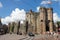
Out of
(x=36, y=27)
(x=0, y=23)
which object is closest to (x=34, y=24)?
(x=36, y=27)

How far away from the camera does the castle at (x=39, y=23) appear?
3167 inches

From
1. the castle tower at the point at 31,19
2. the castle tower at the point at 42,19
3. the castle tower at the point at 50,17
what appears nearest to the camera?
the castle tower at the point at 42,19

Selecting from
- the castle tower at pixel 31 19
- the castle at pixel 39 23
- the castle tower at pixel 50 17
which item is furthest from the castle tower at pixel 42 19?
the castle tower at pixel 31 19

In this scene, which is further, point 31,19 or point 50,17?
point 31,19

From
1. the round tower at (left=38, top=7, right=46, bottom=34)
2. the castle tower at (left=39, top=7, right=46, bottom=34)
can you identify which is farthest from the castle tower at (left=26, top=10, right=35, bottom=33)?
the castle tower at (left=39, top=7, right=46, bottom=34)

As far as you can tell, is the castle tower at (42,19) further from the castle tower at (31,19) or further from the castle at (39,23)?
the castle tower at (31,19)

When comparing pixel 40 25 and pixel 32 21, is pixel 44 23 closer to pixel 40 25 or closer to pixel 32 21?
pixel 40 25

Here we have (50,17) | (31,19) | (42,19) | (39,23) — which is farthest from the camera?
(31,19)

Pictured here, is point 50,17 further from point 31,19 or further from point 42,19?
point 31,19

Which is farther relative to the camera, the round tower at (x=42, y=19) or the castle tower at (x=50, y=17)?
the castle tower at (x=50, y=17)

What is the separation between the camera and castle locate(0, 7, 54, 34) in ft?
264

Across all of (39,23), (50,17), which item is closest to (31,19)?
(39,23)

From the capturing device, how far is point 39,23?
270ft

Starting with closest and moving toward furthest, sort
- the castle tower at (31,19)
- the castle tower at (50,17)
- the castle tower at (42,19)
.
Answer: the castle tower at (42,19) → the castle tower at (50,17) → the castle tower at (31,19)
